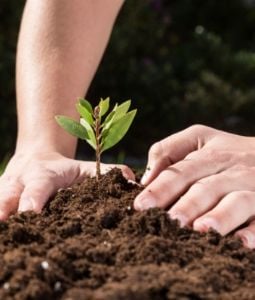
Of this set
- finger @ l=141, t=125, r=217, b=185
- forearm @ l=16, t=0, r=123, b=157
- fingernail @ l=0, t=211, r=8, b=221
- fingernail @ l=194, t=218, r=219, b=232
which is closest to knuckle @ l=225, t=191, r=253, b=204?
fingernail @ l=194, t=218, r=219, b=232

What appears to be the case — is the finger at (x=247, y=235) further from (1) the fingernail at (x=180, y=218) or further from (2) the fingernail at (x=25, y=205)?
(2) the fingernail at (x=25, y=205)

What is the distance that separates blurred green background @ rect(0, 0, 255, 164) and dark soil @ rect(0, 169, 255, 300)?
→ 4077mm

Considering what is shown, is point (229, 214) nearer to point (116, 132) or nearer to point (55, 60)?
point (116, 132)

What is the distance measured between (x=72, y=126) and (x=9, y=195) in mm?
337

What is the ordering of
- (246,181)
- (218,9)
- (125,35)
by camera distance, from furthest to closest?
(218,9) → (125,35) → (246,181)

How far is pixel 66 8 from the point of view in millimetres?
2832

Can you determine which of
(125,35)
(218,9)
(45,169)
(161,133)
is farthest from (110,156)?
(45,169)

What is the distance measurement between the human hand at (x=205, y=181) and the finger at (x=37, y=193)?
0.93ft

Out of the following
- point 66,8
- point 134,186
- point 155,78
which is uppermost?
point 66,8

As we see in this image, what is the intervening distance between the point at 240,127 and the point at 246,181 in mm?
4930

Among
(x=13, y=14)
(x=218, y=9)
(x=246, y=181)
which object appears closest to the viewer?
(x=246, y=181)

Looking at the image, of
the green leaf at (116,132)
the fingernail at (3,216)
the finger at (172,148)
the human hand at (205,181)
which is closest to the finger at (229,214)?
the human hand at (205,181)

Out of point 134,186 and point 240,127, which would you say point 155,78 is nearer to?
point 240,127

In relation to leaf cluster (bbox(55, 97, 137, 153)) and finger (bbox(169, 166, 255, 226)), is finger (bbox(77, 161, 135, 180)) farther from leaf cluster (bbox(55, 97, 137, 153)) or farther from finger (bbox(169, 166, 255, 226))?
finger (bbox(169, 166, 255, 226))
